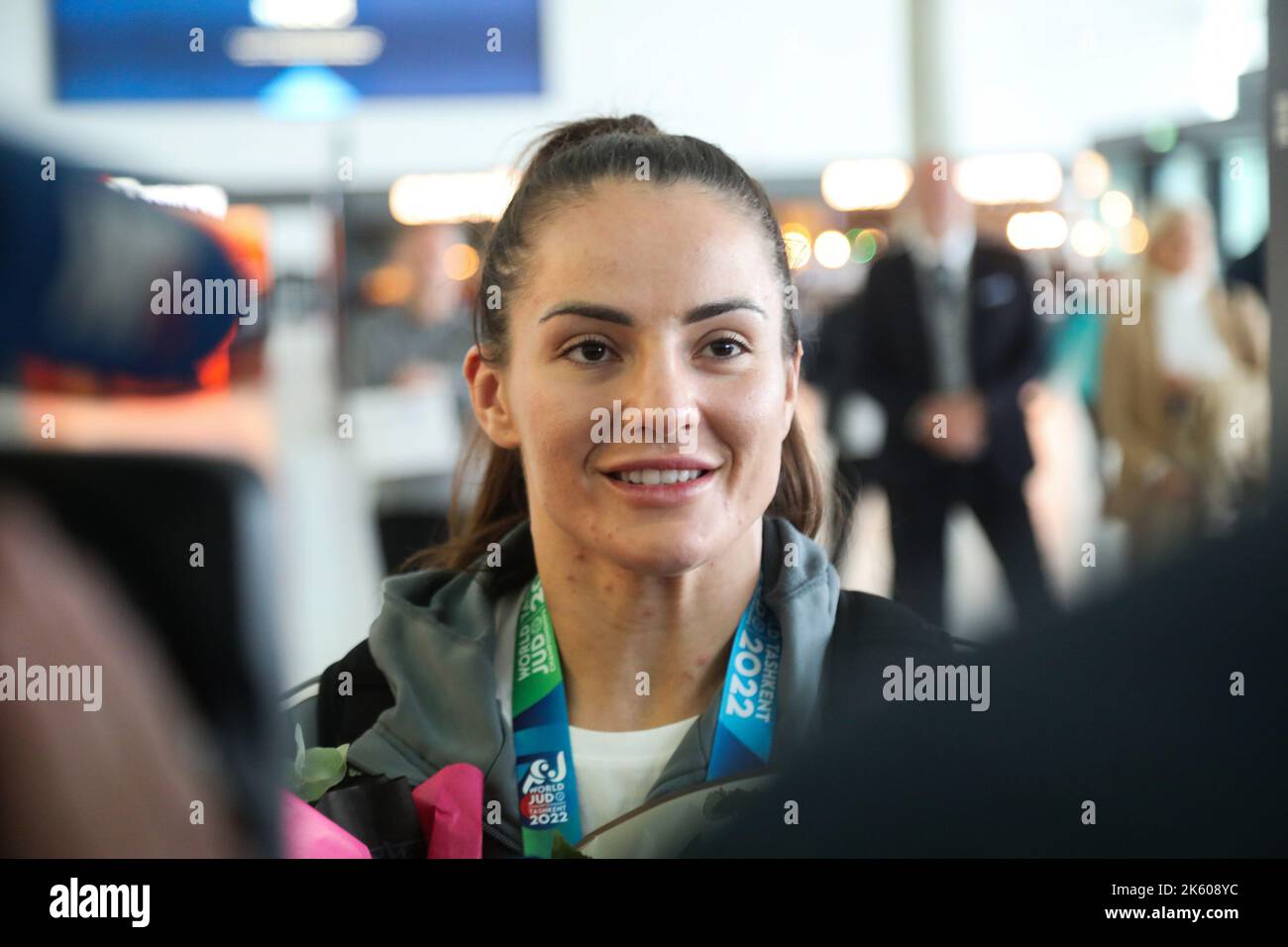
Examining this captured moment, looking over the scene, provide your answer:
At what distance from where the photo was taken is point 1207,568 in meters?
0.76

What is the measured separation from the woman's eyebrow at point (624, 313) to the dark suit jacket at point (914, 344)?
152 mm

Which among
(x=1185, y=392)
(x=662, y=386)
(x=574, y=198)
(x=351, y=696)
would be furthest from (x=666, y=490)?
(x=1185, y=392)

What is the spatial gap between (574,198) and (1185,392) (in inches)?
32.5

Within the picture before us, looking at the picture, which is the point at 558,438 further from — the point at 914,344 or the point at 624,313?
the point at 914,344

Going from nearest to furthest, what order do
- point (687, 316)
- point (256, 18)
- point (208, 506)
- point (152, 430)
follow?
point (208, 506) → point (152, 430) → point (687, 316) → point (256, 18)

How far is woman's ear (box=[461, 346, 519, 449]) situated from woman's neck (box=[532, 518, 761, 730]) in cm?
12

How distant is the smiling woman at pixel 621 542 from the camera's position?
1.54 m

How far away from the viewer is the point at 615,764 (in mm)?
1606

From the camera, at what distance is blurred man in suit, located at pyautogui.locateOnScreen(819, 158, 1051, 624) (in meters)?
1.60

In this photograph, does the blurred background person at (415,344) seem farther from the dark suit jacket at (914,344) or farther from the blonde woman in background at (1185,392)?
the blonde woman in background at (1185,392)

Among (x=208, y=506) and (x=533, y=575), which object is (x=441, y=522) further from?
(x=208, y=506)

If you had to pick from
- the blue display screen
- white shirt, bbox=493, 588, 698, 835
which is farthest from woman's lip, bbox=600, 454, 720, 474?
the blue display screen
